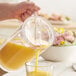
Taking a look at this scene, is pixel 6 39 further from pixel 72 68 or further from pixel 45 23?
pixel 72 68

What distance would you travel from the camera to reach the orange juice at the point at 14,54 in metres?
0.87

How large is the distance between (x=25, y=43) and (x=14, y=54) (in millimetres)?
56

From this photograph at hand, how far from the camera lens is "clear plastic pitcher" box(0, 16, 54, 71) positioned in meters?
0.84

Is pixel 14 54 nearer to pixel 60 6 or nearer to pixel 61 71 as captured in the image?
pixel 61 71

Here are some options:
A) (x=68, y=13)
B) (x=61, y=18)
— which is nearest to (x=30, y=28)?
(x=61, y=18)

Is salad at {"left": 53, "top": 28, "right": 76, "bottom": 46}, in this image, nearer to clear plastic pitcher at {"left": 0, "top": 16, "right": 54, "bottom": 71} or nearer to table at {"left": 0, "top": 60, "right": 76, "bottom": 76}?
table at {"left": 0, "top": 60, "right": 76, "bottom": 76}

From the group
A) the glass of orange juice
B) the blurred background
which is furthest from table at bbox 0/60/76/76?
the blurred background

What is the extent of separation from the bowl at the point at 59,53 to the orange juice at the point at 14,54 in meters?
0.23

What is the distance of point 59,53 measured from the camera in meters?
1.11

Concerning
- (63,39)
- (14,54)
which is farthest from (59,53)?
(14,54)

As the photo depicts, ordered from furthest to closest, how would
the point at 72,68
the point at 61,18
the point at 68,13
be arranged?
the point at 68,13
the point at 61,18
the point at 72,68

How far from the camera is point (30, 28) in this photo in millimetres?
864

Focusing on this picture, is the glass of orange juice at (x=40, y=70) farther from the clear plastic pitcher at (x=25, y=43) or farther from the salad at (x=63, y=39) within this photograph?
the salad at (x=63, y=39)

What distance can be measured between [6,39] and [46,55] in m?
0.31
